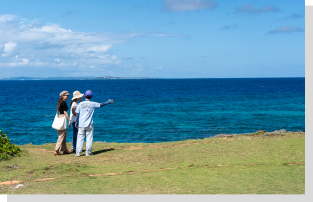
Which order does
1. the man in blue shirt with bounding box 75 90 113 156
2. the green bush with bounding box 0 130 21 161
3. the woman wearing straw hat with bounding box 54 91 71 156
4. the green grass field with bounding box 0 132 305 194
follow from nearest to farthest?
1. the green grass field with bounding box 0 132 305 194
2. the green bush with bounding box 0 130 21 161
3. the man in blue shirt with bounding box 75 90 113 156
4. the woman wearing straw hat with bounding box 54 91 71 156

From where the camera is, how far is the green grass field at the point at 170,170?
643cm

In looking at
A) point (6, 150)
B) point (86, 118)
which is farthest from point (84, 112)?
point (6, 150)

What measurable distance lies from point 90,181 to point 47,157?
12.5 ft

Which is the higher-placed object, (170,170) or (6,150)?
(6,150)

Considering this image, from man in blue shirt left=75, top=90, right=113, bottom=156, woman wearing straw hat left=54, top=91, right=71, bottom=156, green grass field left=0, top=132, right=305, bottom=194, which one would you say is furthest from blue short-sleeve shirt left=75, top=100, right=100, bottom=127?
green grass field left=0, top=132, right=305, bottom=194

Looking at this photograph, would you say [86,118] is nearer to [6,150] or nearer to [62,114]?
[62,114]

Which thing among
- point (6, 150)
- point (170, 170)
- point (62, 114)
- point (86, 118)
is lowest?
point (170, 170)

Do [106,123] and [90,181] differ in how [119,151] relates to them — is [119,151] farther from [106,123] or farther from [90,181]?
[106,123]

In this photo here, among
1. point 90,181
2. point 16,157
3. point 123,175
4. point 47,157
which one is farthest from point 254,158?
point 16,157

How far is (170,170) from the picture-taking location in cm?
822

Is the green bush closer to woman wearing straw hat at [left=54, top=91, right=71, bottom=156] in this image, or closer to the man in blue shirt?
woman wearing straw hat at [left=54, top=91, right=71, bottom=156]

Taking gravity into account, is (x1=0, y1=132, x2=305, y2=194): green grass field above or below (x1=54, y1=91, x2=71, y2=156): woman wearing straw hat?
below

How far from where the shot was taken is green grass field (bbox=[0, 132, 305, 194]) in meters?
6.43

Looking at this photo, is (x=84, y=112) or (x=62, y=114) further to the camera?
(x=62, y=114)
